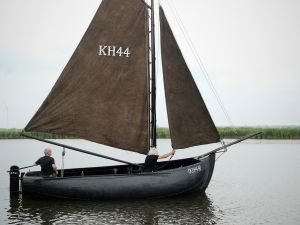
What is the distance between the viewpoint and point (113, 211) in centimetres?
1667

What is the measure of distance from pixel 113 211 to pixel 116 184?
1.68m

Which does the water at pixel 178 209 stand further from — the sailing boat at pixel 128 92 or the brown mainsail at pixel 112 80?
the brown mainsail at pixel 112 80

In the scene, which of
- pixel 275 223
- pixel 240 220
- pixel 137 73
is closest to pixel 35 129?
pixel 137 73

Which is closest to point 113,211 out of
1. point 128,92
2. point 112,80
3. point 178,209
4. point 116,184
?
point 116,184

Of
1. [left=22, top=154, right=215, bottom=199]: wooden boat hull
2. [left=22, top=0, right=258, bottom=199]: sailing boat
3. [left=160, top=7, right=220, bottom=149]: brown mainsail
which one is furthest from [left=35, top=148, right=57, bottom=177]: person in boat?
[left=160, top=7, right=220, bottom=149]: brown mainsail

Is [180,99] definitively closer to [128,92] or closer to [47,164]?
[128,92]

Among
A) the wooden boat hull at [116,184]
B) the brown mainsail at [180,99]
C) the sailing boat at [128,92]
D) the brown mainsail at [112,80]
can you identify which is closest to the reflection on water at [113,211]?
the wooden boat hull at [116,184]

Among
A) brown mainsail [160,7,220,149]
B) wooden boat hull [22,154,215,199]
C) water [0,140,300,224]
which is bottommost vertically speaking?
water [0,140,300,224]

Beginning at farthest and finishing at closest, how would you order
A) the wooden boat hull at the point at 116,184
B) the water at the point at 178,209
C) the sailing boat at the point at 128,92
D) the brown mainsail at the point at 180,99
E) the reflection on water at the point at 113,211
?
the brown mainsail at the point at 180,99 → the sailing boat at the point at 128,92 → the wooden boat hull at the point at 116,184 → the water at the point at 178,209 → the reflection on water at the point at 113,211

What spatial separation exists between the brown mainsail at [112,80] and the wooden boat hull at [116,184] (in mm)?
1572

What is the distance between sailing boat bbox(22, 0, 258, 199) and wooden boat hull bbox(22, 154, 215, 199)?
69mm

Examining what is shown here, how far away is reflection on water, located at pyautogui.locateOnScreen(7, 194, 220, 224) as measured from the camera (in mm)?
15241

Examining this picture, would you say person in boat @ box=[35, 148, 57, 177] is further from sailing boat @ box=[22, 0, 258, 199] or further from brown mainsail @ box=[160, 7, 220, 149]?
brown mainsail @ box=[160, 7, 220, 149]

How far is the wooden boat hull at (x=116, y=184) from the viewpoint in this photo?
1798 cm
